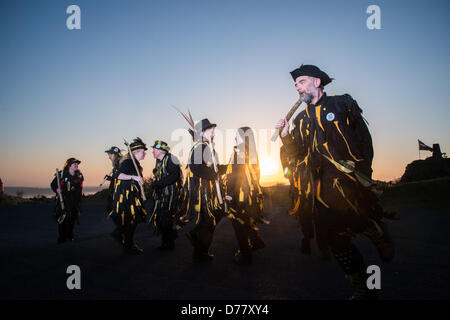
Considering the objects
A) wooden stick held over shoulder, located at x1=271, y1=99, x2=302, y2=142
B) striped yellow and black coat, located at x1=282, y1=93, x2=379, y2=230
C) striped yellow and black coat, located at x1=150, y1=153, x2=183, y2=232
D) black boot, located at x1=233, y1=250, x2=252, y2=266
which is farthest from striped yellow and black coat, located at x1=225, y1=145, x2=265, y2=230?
striped yellow and black coat, located at x1=282, y1=93, x2=379, y2=230

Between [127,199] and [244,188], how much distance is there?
2231 mm

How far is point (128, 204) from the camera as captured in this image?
16.2 ft

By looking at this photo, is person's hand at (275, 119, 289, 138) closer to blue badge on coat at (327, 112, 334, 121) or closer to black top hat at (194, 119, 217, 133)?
blue badge on coat at (327, 112, 334, 121)

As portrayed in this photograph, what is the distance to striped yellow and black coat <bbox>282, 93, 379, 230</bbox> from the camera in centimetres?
246

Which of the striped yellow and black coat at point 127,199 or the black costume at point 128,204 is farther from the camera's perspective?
the striped yellow and black coat at point 127,199

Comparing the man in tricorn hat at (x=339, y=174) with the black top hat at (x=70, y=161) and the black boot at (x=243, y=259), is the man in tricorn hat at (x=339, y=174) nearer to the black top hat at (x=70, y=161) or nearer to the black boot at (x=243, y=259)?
the black boot at (x=243, y=259)

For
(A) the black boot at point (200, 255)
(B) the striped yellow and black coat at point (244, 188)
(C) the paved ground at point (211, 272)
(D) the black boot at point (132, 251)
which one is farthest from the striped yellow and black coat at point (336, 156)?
(D) the black boot at point (132, 251)

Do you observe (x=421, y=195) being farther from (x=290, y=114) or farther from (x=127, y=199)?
(x=127, y=199)

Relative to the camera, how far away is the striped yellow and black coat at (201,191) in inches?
167

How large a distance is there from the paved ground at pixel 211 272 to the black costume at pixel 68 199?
45 cm
